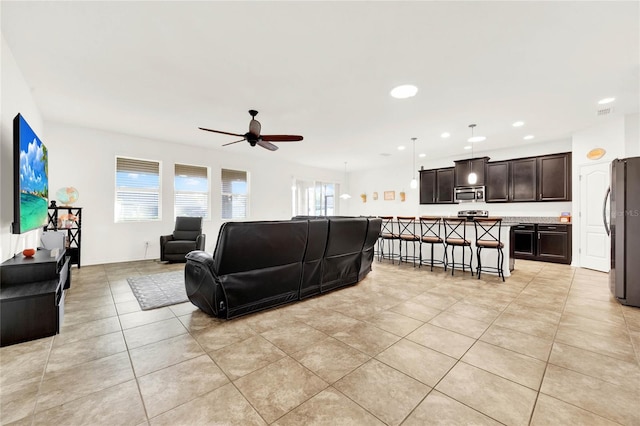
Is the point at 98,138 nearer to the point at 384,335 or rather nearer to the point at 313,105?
the point at 313,105

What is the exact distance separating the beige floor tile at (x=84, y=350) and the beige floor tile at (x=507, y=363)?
2.77m

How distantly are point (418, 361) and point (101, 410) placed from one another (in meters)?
2.01

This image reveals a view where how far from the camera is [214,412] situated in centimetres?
144

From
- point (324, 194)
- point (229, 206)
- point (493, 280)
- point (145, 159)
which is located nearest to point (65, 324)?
point (145, 159)

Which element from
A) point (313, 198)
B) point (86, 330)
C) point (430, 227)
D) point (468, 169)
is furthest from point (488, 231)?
point (313, 198)

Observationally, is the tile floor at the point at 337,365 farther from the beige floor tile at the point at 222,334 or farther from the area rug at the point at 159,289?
the area rug at the point at 159,289

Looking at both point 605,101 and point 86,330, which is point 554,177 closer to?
point 605,101

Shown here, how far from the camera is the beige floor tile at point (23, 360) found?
5.75 ft

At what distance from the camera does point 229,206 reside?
7383 mm

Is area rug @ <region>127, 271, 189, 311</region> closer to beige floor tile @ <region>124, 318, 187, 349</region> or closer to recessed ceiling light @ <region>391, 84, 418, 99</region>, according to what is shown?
beige floor tile @ <region>124, 318, 187, 349</region>

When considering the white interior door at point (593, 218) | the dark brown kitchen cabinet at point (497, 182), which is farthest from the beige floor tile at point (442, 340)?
the dark brown kitchen cabinet at point (497, 182)

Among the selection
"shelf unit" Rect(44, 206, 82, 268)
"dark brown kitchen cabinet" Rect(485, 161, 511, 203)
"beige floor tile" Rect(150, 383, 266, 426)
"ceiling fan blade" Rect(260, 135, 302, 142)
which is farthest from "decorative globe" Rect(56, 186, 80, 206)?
"dark brown kitchen cabinet" Rect(485, 161, 511, 203)

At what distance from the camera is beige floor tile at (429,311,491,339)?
2451 millimetres

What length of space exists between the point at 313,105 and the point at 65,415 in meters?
4.03
